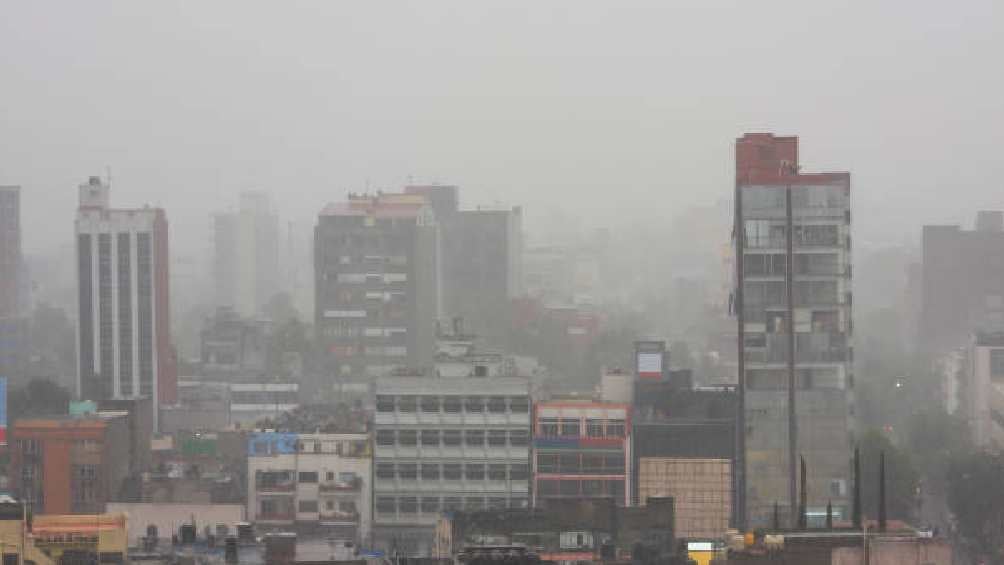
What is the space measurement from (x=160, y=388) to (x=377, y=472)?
103ft

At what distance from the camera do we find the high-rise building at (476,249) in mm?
100188

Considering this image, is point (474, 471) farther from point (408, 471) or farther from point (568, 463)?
point (568, 463)

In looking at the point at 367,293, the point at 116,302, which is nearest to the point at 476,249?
the point at 367,293

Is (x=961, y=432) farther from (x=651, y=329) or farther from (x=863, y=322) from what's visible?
(x=651, y=329)

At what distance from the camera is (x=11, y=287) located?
97.6 metres

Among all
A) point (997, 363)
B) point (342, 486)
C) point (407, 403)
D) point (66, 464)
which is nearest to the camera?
point (407, 403)

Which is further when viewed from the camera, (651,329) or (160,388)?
(651,329)

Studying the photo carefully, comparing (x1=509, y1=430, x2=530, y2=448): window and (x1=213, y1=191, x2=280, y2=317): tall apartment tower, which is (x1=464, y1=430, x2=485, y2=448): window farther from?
(x1=213, y1=191, x2=280, y2=317): tall apartment tower

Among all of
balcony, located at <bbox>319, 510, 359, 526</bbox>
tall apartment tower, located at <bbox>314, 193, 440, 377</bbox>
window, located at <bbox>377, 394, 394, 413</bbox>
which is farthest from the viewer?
tall apartment tower, located at <bbox>314, 193, 440, 377</bbox>

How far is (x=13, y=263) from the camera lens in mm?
98875

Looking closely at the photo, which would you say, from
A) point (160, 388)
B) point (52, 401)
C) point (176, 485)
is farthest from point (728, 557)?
point (160, 388)

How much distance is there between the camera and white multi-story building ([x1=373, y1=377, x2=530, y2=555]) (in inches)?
1612

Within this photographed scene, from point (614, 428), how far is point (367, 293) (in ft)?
130

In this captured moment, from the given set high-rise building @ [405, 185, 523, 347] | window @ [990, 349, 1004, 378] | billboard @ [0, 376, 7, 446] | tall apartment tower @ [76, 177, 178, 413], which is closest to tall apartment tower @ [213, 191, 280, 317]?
high-rise building @ [405, 185, 523, 347]
